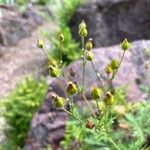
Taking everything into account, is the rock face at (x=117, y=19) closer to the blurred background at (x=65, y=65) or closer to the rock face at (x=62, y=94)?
the blurred background at (x=65, y=65)

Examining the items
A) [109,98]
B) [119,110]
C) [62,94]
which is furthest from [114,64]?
[62,94]

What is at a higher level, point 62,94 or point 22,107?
point 62,94

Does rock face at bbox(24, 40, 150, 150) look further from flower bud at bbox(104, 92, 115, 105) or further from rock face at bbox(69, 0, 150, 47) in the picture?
flower bud at bbox(104, 92, 115, 105)

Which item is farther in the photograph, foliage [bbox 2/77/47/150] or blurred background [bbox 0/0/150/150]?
foliage [bbox 2/77/47/150]

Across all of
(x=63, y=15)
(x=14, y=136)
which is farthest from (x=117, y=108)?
(x=63, y=15)

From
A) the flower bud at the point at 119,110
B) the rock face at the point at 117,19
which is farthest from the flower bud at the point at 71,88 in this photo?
the rock face at the point at 117,19

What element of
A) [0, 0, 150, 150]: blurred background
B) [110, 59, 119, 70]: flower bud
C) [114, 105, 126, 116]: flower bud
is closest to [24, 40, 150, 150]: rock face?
[0, 0, 150, 150]: blurred background

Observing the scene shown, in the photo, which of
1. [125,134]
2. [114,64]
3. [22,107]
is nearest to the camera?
[114,64]

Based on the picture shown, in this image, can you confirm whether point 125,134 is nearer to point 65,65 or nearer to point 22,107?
point 65,65
